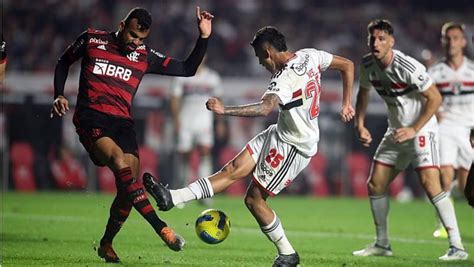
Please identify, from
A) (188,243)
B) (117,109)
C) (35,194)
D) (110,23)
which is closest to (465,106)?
(188,243)

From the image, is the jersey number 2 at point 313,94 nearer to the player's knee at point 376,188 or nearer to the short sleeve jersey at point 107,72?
the short sleeve jersey at point 107,72

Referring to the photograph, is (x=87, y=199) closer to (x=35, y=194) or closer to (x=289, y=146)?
(x=35, y=194)

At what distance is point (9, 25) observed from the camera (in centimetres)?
2452

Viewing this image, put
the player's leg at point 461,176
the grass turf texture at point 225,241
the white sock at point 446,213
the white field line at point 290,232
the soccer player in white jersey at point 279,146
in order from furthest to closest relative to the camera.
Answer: the player's leg at point 461,176 → the white field line at point 290,232 → the white sock at point 446,213 → the grass turf texture at point 225,241 → the soccer player in white jersey at point 279,146

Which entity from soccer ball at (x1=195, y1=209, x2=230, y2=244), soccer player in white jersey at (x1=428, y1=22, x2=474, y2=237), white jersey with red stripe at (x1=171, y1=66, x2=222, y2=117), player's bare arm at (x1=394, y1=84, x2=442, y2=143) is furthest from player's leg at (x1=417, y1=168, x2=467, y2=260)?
white jersey with red stripe at (x1=171, y1=66, x2=222, y2=117)

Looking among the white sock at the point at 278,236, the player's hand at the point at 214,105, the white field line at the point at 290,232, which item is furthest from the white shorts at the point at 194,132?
the player's hand at the point at 214,105

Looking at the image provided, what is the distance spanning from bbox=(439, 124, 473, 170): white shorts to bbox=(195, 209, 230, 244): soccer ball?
4.46 metres

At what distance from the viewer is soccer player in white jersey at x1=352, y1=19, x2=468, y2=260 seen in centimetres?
1019

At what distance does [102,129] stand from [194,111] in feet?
29.2

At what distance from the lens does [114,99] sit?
932 cm

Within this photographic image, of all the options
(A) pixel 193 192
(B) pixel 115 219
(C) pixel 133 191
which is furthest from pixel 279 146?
Answer: (B) pixel 115 219

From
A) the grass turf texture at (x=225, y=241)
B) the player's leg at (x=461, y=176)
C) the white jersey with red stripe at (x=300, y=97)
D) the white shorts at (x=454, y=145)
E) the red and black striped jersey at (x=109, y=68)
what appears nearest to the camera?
the white jersey with red stripe at (x=300, y=97)

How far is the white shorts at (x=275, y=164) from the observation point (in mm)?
8885

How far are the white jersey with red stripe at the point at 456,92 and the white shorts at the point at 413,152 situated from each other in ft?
7.26
